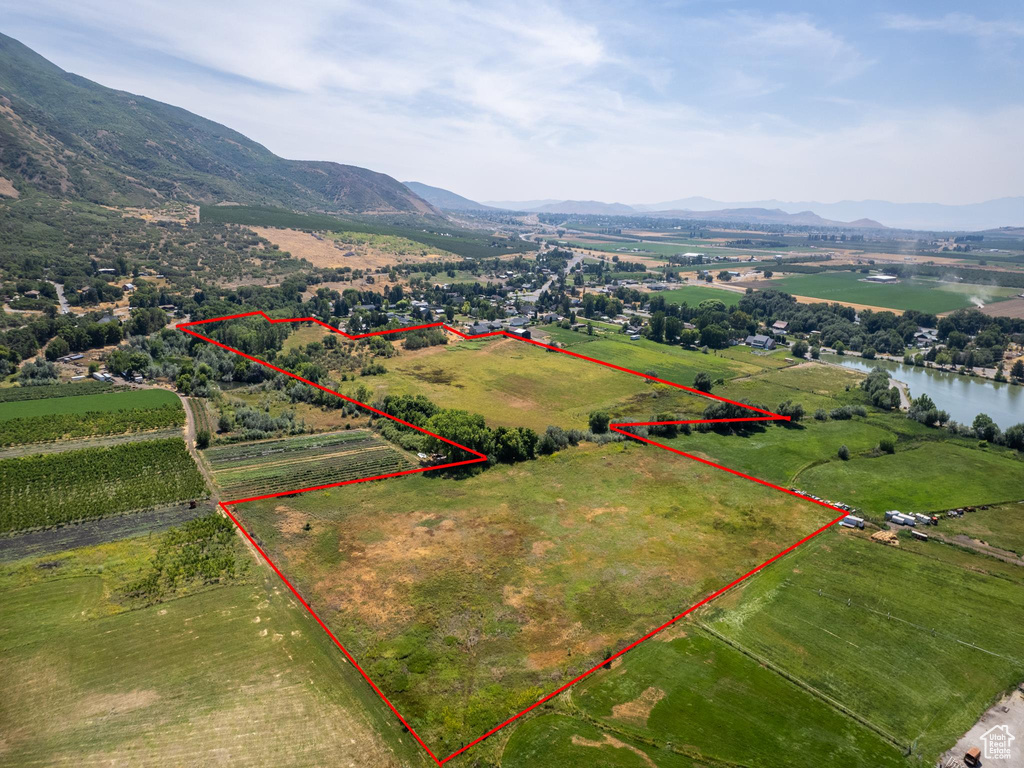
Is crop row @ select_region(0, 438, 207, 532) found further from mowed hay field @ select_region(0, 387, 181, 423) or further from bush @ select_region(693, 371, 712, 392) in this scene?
bush @ select_region(693, 371, 712, 392)

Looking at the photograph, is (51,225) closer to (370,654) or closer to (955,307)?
(370,654)

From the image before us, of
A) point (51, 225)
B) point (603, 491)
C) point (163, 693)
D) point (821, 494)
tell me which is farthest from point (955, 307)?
point (51, 225)

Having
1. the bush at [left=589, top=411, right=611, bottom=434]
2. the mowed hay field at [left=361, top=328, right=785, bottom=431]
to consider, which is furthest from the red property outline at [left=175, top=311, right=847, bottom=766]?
the mowed hay field at [left=361, top=328, right=785, bottom=431]

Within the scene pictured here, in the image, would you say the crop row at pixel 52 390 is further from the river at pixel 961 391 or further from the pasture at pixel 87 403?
the river at pixel 961 391

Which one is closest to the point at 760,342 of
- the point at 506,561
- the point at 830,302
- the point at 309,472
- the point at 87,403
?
the point at 830,302

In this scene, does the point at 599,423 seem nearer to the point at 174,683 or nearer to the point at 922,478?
the point at 922,478

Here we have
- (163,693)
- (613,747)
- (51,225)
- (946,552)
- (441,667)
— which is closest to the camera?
(613,747)
